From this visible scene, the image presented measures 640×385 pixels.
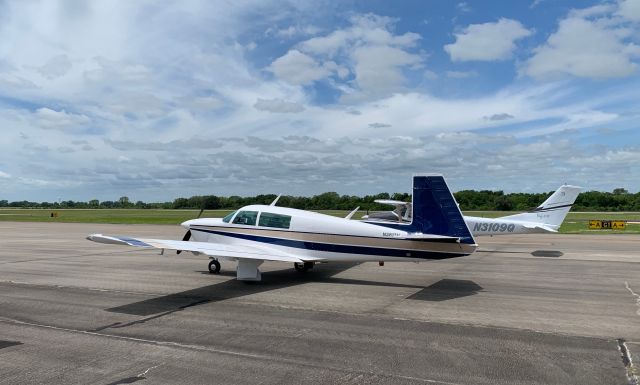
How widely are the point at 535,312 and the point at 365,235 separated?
15.2 feet

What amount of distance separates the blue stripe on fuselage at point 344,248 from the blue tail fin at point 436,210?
1.87 feet

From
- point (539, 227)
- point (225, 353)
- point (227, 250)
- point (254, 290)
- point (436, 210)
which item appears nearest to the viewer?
point (225, 353)

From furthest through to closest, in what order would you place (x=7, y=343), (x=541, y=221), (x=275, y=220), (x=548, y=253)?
(x=541, y=221) < (x=548, y=253) < (x=275, y=220) < (x=7, y=343)

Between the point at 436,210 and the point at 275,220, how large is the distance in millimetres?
4801

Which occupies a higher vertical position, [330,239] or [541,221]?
[541,221]

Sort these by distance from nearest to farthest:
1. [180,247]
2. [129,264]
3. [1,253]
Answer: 1. [180,247]
2. [129,264]
3. [1,253]

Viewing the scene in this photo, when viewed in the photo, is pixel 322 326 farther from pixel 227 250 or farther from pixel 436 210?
pixel 227 250

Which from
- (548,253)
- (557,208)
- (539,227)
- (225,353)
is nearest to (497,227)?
(539,227)

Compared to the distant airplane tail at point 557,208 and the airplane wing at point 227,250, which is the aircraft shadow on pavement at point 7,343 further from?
the distant airplane tail at point 557,208

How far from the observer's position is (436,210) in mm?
11703

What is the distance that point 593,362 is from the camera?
6.34 meters

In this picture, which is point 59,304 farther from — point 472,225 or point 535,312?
point 472,225

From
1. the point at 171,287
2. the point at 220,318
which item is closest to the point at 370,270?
the point at 171,287

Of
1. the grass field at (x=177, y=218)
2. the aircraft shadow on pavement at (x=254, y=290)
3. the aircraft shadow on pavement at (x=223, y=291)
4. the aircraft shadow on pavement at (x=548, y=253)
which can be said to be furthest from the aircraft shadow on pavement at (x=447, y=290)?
the grass field at (x=177, y=218)
